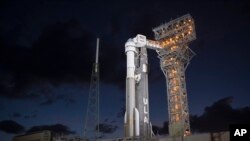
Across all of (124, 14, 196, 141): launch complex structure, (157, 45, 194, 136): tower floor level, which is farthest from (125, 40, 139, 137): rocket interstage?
(157, 45, 194, 136): tower floor level

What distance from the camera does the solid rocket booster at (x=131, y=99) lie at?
212 feet

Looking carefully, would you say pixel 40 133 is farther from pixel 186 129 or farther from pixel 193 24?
pixel 193 24

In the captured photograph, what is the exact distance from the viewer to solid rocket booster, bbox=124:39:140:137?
2542 inches

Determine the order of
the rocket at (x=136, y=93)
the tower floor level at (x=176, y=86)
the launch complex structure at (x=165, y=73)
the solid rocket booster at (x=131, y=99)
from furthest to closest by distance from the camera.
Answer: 1. the tower floor level at (x=176, y=86)
2. the launch complex structure at (x=165, y=73)
3. the rocket at (x=136, y=93)
4. the solid rocket booster at (x=131, y=99)

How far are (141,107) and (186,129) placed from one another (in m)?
11.7

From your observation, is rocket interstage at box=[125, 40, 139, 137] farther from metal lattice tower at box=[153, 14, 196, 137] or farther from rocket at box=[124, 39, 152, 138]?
metal lattice tower at box=[153, 14, 196, 137]

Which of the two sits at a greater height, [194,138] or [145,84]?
[145,84]

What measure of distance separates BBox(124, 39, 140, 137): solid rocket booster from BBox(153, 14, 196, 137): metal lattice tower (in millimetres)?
9542

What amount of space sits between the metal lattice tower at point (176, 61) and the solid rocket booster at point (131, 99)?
9542 mm

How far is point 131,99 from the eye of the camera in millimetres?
67500

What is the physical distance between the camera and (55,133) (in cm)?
6253

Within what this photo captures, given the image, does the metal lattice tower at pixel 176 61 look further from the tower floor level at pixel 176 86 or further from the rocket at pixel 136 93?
the rocket at pixel 136 93

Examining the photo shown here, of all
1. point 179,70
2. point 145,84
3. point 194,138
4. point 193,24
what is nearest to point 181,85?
point 179,70

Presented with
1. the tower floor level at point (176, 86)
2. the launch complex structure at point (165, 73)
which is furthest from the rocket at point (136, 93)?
the tower floor level at point (176, 86)
